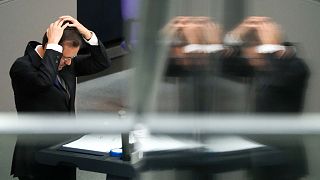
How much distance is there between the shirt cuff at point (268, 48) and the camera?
28.4 inches

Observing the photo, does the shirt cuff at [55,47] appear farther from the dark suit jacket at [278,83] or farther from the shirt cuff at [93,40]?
the dark suit jacket at [278,83]

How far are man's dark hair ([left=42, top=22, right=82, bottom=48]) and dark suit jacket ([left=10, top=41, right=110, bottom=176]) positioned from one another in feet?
0.07

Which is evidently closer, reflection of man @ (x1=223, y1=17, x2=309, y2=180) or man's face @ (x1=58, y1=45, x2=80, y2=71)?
reflection of man @ (x1=223, y1=17, x2=309, y2=180)

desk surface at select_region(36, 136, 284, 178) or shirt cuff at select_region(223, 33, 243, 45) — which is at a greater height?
shirt cuff at select_region(223, 33, 243, 45)

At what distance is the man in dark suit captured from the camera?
0.78 metres

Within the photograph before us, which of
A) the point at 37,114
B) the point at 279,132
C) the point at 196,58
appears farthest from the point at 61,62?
the point at 279,132

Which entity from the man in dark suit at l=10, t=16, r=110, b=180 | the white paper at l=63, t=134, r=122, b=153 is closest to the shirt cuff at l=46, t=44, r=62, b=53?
the man in dark suit at l=10, t=16, r=110, b=180

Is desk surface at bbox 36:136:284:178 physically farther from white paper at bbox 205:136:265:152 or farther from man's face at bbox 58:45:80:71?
man's face at bbox 58:45:80:71

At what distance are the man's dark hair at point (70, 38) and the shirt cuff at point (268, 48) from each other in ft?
1.03

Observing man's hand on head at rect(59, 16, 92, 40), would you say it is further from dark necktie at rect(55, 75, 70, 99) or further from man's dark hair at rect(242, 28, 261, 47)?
man's dark hair at rect(242, 28, 261, 47)

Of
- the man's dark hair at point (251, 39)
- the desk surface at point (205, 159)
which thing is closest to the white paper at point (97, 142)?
the desk surface at point (205, 159)

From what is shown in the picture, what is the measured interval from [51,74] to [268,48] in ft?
1.30

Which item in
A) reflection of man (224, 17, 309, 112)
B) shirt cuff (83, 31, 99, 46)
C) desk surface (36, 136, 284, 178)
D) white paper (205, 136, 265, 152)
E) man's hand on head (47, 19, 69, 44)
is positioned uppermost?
man's hand on head (47, 19, 69, 44)

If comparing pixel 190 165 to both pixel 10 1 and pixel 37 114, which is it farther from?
pixel 10 1
